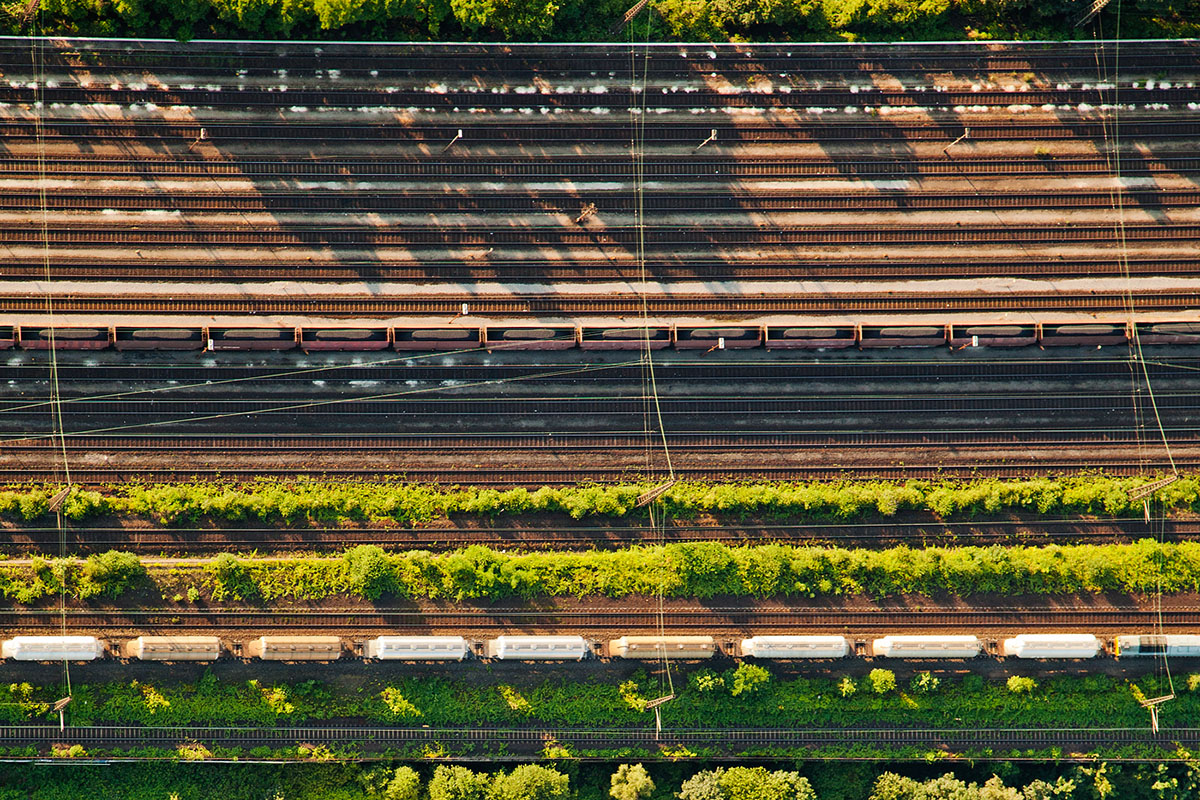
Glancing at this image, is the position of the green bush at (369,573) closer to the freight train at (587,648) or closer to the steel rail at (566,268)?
the freight train at (587,648)

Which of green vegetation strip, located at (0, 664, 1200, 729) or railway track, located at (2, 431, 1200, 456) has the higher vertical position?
railway track, located at (2, 431, 1200, 456)

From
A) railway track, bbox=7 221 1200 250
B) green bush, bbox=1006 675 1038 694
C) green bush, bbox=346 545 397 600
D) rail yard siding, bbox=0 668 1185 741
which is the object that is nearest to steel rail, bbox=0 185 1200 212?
railway track, bbox=7 221 1200 250

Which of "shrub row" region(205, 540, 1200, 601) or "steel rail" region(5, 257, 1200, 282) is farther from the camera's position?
"steel rail" region(5, 257, 1200, 282)

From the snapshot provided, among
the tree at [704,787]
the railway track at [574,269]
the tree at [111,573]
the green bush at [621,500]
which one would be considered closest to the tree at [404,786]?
the green bush at [621,500]

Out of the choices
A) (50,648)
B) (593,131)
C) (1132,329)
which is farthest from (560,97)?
(50,648)

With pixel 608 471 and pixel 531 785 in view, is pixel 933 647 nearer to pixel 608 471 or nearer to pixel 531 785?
pixel 608 471

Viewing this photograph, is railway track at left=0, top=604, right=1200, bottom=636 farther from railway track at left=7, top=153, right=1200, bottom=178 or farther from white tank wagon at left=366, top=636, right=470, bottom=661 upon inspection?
railway track at left=7, top=153, right=1200, bottom=178
